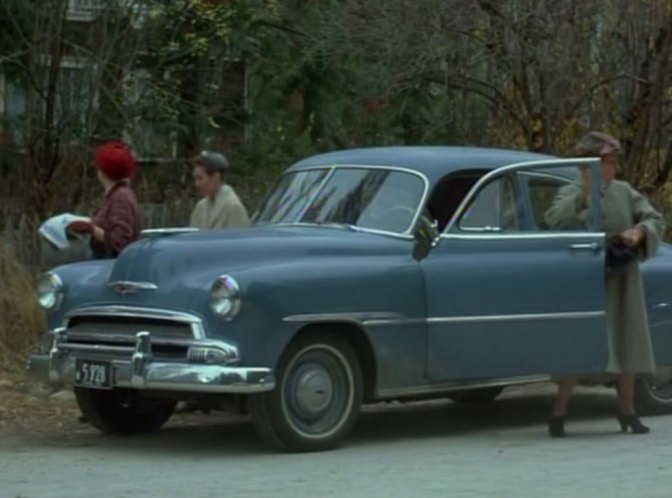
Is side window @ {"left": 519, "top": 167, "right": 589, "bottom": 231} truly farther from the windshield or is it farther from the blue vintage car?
the windshield

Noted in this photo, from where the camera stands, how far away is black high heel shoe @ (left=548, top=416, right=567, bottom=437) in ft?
39.3

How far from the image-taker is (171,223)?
17.5m

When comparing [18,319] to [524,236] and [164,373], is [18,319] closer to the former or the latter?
[164,373]

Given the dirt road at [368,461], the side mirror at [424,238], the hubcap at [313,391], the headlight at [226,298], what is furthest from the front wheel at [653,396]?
the headlight at [226,298]

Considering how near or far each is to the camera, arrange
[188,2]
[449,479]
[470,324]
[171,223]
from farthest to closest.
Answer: [188,2]
[171,223]
[470,324]
[449,479]

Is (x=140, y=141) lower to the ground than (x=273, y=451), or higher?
higher

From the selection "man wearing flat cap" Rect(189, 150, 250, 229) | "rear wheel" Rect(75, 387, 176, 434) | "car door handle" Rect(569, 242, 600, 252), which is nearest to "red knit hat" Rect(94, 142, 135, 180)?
"man wearing flat cap" Rect(189, 150, 250, 229)

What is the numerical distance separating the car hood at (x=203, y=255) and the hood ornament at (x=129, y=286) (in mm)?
10

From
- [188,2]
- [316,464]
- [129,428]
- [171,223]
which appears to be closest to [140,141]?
[188,2]

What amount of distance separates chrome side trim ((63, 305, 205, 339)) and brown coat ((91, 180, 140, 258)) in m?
1.17

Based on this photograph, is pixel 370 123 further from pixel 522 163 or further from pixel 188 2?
pixel 522 163

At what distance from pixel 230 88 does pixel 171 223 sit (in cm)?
531

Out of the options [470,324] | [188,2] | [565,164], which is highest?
[188,2]

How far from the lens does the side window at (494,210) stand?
11.9 m
